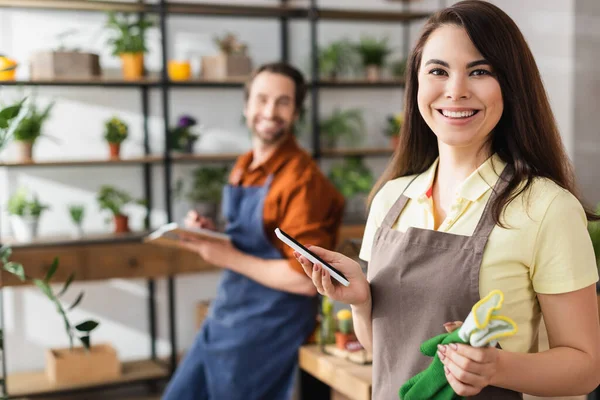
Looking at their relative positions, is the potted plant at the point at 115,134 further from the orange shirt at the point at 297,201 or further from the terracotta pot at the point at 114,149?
the orange shirt at the point at 297,201

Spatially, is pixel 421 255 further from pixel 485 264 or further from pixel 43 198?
pixel 43 198

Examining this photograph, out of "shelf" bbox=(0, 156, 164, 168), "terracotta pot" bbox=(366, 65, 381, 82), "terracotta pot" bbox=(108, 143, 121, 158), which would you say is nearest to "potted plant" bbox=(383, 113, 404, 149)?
"terracotta pot" bbox=(366, 65, 381, 82)

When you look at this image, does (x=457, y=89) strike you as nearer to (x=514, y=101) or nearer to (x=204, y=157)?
(x=514, y=101)

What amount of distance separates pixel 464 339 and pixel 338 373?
3.65 feet

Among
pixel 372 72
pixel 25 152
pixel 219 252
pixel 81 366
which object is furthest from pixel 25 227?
pixel 372 72

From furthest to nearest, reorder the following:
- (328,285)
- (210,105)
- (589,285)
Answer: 1. (210,105)
2. (328,285)
3. (589,285)

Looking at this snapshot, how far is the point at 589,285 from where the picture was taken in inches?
47.8

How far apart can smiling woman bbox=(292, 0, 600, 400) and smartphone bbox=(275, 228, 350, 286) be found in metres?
0.03

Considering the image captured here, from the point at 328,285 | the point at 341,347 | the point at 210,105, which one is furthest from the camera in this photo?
the point at 210,105

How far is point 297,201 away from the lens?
2.52 m

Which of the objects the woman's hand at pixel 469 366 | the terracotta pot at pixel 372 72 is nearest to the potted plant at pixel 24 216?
the terracotta pot at pixel 372 72

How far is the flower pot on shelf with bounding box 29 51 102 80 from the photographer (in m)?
4.16

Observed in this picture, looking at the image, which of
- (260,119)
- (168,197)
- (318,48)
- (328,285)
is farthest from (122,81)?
(328,285)

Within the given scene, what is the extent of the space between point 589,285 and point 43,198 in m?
3.82
